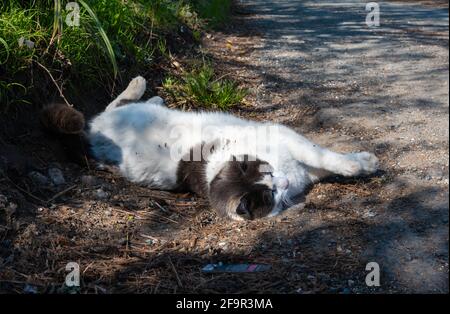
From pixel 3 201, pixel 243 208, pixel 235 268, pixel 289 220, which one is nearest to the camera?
pixel 235 268

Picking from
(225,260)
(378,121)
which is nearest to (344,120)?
(378,121)

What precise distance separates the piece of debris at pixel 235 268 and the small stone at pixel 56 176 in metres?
1.35

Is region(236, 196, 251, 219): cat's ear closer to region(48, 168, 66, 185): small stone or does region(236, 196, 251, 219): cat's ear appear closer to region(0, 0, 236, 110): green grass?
region(48, 168, 66, 185): small stone

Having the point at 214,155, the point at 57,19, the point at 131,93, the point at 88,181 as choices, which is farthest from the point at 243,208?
the point at 57,19

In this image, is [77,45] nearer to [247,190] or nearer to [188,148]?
[188,148]

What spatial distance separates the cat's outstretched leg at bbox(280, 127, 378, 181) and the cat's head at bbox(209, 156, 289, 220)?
0.77 ft

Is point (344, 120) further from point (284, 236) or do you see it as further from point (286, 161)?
point (284, 236)

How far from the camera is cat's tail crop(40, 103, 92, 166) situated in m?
3.64

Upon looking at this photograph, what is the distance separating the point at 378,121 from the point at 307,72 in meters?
1.74

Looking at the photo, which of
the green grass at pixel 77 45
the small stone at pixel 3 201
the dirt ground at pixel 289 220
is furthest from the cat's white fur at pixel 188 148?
the small stone at pixel 3 201

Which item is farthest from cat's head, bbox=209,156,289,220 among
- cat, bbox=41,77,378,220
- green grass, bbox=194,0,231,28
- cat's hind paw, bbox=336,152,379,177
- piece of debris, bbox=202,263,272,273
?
green grass, bbox=194,0,231,28

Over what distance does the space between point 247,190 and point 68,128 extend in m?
1.33

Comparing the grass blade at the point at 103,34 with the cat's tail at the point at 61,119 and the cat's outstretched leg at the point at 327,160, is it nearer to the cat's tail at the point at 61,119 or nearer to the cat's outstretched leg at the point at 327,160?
the cat's tail at the point at 61,119

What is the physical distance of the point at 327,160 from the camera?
136 inches
